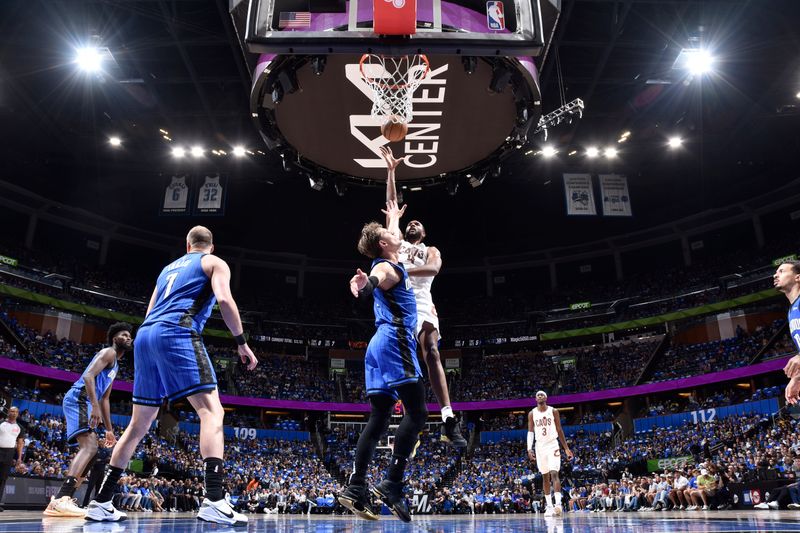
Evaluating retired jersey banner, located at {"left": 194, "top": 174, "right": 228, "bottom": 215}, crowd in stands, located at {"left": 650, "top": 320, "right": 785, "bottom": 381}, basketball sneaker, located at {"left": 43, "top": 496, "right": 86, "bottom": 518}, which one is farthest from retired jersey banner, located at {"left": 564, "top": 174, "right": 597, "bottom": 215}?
basketball sneaker, located at {"left": 43, "top": 496, "right": 86, "bottom": 518}

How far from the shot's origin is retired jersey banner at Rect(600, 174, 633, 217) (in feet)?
83.3

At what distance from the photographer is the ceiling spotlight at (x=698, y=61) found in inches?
756

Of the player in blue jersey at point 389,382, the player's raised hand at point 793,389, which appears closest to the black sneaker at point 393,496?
the player in blue jersey at point 389,382

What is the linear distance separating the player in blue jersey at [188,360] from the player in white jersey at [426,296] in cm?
211

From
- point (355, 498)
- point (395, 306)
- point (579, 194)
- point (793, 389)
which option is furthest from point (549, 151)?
point (355, 498)

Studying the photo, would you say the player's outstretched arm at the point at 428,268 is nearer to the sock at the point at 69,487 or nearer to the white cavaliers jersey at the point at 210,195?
the sock at the point at 69,487

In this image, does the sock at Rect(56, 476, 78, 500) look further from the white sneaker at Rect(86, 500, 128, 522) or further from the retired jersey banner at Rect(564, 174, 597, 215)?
the retired jersey banner at Rect(564, 174, 597, 215)

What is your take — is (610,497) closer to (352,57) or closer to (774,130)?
(352,57)

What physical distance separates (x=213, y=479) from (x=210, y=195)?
22.7 meters

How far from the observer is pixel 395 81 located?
10.2m

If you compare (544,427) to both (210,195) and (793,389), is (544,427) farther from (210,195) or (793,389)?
(210,195)

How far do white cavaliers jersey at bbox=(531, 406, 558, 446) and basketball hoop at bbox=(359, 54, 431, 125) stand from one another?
5.83m

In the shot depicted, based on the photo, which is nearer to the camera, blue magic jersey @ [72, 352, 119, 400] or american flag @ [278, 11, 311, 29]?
american flag @ [278, 11, 311, 29]

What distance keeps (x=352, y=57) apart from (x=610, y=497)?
1678 cm
